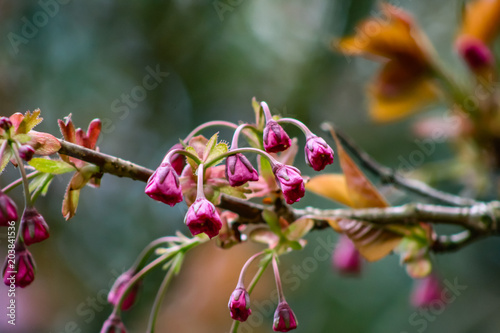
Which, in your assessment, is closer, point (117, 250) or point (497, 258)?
point (497, 258)

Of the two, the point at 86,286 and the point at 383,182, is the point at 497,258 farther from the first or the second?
the point at 86,286

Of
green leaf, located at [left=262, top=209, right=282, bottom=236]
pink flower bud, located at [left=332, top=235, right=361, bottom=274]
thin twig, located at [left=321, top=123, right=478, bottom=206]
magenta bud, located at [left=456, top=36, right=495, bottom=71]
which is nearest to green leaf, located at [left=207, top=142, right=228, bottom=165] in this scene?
green leaf, located at [left=262, top=209, right=282, bottom=236]

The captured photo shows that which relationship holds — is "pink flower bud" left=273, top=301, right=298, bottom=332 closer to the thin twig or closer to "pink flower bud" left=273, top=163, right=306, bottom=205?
"pink flower bud" left=273, top=163, right=306, bottom=205

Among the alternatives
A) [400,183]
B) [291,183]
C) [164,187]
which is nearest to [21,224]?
[164,187]

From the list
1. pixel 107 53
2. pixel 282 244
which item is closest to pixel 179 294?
pixel 107 53

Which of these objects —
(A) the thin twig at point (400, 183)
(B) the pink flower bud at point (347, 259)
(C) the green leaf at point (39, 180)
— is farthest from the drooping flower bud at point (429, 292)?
(C) the green leaf at point (39, 180)

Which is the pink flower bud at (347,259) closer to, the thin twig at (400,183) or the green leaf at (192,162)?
the thin twig at (400,183)
